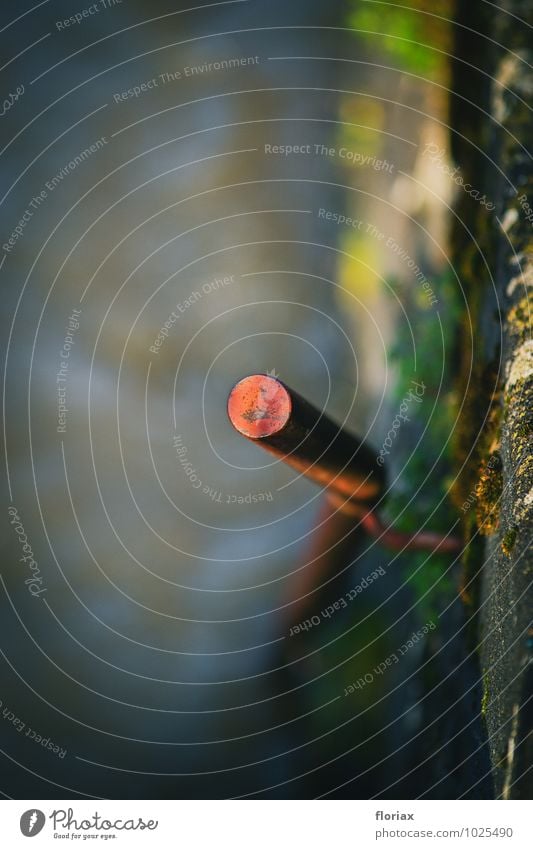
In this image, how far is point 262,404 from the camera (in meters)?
1.07

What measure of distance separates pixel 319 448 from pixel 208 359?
0.73 meters

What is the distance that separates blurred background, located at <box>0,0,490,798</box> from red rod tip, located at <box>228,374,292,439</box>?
73 cm

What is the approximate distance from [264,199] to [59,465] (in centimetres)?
113

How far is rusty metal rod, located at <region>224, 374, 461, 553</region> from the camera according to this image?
108 cm

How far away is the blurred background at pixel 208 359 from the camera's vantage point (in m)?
1.72

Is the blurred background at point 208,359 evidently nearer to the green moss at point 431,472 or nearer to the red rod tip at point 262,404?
the green moss at point 431,472

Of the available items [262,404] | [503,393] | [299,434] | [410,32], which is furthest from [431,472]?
[410,32]

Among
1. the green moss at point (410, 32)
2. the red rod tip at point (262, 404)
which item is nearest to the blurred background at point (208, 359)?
the green moss at point (410, 32)

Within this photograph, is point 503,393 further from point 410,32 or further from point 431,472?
point 410,32

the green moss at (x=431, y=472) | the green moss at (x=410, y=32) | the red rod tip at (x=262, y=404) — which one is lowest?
the red rod tip at (x=262, y=404)

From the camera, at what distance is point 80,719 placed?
66.7 inches

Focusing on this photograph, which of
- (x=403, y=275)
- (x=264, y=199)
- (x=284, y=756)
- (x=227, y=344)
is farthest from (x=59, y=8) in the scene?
(x=284, y=756)

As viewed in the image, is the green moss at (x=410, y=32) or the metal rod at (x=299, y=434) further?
the green moss at (x=410, y=32)

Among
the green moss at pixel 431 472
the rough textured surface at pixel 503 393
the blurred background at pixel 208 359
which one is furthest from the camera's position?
the blurred background at pixel 208 359
